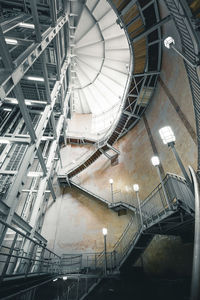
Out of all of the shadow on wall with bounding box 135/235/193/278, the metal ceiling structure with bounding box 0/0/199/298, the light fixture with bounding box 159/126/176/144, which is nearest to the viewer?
the light fixture with bounding box 159/126/176/144

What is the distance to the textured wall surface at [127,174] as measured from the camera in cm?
984

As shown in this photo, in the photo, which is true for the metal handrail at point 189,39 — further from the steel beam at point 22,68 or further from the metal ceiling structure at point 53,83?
the steel beam at point 22,68

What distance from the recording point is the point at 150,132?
45.3ft

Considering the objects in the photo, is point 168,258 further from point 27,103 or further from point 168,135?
point 27,103

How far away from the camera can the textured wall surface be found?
32.3 feet

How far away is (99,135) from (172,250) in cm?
1562

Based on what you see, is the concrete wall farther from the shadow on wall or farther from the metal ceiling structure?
the shadow on wall

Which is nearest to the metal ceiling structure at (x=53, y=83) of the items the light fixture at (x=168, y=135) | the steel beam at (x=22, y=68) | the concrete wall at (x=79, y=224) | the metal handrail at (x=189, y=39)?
the steel beam at (x=22, y=68)

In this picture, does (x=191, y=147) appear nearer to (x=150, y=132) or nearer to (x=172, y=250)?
(x=150, y=132)

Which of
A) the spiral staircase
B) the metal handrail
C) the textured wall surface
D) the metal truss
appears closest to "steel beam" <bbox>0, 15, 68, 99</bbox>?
the metal truss

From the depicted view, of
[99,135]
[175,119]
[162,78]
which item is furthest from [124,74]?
[175,119]

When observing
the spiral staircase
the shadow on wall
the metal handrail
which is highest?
the spiral staircase

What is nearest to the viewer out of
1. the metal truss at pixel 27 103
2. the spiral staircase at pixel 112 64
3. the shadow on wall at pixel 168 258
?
the metal truss at pixel 27 103

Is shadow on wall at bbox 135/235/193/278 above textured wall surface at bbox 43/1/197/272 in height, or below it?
below
